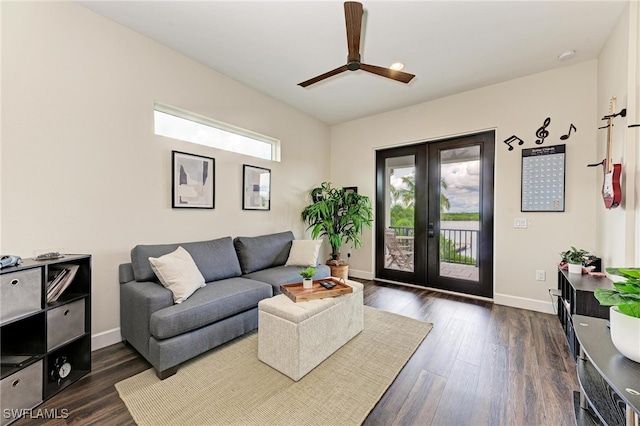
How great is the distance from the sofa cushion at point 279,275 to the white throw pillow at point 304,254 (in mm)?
107

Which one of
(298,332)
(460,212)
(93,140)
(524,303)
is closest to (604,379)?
(298,332)

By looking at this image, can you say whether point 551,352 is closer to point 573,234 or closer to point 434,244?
point 573,234

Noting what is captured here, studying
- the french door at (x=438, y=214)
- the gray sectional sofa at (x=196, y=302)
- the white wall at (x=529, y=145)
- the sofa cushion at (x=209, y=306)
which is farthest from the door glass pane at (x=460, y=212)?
the sofa cushion at (x=209, y=306)

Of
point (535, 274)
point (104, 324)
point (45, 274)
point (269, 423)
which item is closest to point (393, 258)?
point (535, 274)

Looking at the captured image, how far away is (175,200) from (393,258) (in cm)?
348

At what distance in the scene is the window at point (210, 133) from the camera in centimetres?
279

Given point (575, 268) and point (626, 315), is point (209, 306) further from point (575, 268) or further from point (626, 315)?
point (575, 268)

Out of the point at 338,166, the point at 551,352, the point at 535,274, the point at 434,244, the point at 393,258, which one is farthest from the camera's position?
the point at 338,166

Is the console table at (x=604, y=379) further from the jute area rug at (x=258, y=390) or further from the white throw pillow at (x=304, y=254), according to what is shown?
the white throw pillow at (x=304, y=254)

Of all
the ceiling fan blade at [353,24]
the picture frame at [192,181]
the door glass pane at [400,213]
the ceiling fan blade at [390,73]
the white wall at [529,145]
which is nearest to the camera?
the ceiling fan blade at [353,24]

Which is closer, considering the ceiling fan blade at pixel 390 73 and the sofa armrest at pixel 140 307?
the sofa armrest at pixel 140 307

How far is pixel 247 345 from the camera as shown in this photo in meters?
2.31

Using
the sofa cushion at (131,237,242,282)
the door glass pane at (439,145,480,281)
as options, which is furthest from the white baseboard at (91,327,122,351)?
the door glass pane at (439,145,480,281)

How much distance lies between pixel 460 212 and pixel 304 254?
7.87 ft
